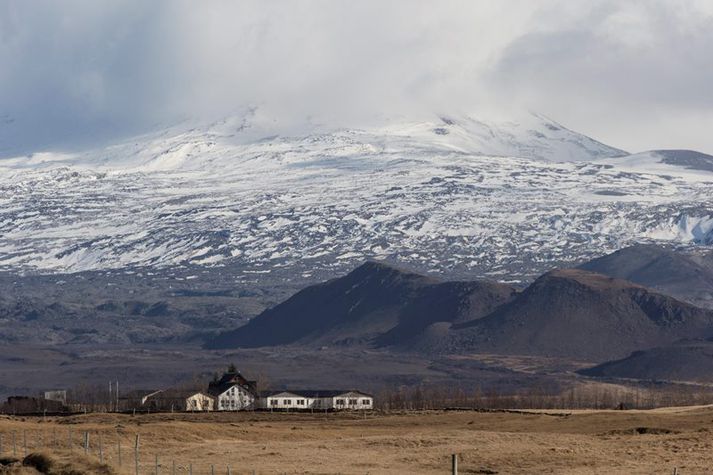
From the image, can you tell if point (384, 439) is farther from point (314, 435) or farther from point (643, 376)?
point (643, 376)

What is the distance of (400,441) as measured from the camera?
68.4 metres

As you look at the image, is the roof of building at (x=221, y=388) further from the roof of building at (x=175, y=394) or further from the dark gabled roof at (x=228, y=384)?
the roof of building at (x=175, y=394)

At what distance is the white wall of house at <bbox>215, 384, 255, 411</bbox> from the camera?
129 meters

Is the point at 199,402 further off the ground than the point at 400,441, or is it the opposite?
the point at 199,402

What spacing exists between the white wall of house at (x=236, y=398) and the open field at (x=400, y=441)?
34.2 metres

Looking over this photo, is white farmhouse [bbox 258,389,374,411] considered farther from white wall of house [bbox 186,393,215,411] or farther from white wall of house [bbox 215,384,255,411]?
white wall of house [bbox 186,393,215,411]

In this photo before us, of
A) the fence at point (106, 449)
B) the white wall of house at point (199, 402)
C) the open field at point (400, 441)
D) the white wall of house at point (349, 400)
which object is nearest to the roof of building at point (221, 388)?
the white wall of house at point (349, 400)

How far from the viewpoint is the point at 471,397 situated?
6029 inches

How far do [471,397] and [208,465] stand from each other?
96056 millimetres

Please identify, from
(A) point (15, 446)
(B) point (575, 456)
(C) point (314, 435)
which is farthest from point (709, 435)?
(A) point (15, 446)

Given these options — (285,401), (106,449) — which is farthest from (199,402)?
(106,449)

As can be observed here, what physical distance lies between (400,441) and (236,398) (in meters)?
65.6

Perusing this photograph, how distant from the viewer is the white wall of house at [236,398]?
129375 millimetres

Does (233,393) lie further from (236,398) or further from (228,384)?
(228,384)
